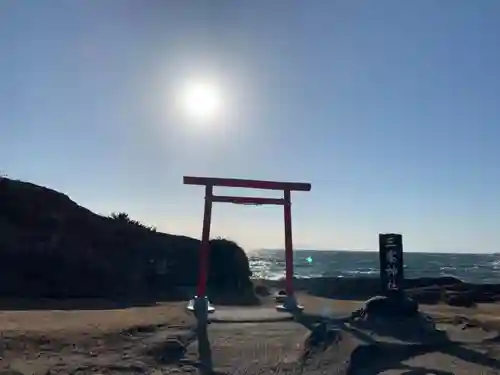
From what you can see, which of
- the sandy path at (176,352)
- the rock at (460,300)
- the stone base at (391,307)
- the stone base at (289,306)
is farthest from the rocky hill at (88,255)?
the stone base at (391,307)

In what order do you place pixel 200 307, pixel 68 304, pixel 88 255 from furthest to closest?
pixel 88 255
pixel 68 304
pixel 200 307

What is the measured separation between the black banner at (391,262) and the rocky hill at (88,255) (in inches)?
A: 346

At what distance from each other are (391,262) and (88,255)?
37.0 feet

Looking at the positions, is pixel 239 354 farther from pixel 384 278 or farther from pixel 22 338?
pixel 384 278

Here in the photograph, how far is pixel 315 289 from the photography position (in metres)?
26.0

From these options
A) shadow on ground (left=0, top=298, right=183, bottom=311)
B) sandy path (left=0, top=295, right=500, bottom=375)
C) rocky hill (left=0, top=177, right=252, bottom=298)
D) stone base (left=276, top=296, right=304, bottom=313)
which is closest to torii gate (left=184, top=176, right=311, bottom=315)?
stone base (left=276, top=296, right=304, bottom=313)

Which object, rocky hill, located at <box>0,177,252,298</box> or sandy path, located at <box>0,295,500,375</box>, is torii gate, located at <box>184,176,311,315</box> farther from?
rocky hill, located at <box>0,177,252,298</box>

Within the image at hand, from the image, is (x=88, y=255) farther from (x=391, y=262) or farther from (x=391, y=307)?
(x=391, y=307)

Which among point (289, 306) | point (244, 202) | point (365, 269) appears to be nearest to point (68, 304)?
point (244, 202)

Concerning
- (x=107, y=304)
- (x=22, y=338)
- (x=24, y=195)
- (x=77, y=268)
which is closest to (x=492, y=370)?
(x=22, y=338)

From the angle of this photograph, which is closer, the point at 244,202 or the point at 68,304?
the point at 68,304

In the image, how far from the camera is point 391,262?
457 inches

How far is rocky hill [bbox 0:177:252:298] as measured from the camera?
17092mm

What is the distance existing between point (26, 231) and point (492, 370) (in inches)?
611
